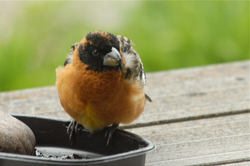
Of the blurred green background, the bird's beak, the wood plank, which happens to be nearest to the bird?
the bird's beak

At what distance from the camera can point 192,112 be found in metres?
2.67

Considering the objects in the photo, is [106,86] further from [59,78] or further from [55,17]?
[55,17]

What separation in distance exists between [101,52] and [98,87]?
7.6 inches

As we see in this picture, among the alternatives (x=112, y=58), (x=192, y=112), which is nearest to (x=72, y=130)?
(x=112, y=58)

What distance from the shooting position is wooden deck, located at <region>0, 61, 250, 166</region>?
81.6 inches

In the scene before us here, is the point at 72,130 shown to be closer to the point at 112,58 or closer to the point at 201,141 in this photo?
the point at 112,58

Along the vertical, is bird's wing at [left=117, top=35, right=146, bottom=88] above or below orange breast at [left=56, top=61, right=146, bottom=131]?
above

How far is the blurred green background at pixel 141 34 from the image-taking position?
14.3ft

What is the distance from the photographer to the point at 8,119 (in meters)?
1.90

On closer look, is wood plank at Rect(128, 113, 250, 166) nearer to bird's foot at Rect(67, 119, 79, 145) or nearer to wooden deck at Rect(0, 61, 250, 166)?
wooden deck at Rect(0, 61, 250, 166)

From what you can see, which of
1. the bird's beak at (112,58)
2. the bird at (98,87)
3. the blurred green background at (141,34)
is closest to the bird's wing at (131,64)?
the bird at (98,87)

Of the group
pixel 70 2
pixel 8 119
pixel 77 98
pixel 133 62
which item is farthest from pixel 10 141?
pixel 70 2

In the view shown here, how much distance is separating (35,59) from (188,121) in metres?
2.48

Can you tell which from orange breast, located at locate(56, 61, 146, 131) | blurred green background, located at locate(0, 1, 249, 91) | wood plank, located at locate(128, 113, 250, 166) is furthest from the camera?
blurred green background, located at locate(0, 1, 249, 91)
